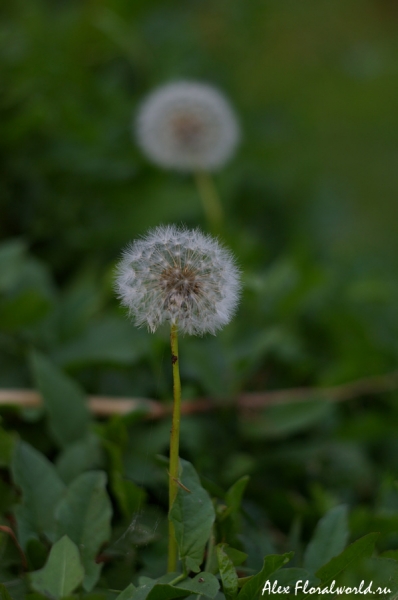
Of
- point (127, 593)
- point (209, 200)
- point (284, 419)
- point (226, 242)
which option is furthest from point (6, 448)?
point (209, 200)

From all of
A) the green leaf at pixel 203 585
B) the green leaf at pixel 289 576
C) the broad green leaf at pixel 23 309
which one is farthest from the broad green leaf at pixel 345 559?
the broad green leaf at pixel 23 309

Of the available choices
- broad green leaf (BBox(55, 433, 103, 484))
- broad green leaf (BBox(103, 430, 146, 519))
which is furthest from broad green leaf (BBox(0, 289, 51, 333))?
broad green leaf (BBox(103, 430, 146, 519))

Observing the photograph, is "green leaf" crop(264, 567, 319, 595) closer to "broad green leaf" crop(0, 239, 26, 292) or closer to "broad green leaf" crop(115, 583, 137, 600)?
"broad green leaf" crop(115, 583, 137, 600)

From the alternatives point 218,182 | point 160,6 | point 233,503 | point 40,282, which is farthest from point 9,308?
point 160,6

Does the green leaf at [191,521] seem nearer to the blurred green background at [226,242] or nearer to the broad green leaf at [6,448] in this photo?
the blurred green background at [226,242]

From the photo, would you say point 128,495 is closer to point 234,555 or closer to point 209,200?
point 234,555
